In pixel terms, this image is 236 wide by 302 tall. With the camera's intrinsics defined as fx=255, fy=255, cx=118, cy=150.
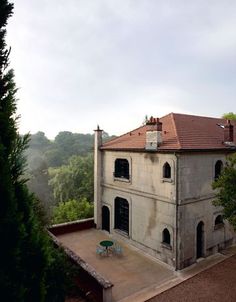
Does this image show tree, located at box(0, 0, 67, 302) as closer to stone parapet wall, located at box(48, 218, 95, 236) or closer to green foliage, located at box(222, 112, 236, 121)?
stone parapet wall, located at box(48, 218, 95, 236)

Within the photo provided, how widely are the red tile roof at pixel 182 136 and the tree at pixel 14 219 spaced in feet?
35.8

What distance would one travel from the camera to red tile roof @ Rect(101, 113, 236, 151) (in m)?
16.6

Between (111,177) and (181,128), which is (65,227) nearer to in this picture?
(111,177)

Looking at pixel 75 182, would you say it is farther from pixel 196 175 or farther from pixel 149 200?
pixel 196 175

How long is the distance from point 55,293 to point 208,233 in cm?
1151

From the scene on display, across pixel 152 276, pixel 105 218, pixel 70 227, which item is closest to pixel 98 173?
pixel 105 218

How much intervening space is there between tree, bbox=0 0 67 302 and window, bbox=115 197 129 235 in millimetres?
14170

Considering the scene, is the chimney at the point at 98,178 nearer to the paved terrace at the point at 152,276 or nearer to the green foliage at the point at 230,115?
the paved terrace at the point at 152,276

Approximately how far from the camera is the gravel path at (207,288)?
12594 mm

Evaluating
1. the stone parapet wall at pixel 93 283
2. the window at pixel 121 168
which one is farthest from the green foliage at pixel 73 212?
the stone parapet wall at pixel 93 283

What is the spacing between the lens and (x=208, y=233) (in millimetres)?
17422

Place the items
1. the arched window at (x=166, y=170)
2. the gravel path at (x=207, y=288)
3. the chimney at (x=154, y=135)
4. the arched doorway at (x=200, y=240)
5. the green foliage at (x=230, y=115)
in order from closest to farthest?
the gravel path at (x=207, y=288), the arched window at (x=166, y=170), the chimney at (x=154, y=135), the arched doorway at (x=200, y=240), the green foliage at (x=230, y=115)

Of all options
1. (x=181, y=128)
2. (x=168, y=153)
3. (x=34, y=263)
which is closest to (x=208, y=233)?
(x=168, y=153)

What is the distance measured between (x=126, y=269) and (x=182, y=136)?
9288mm
